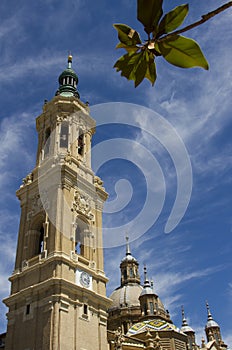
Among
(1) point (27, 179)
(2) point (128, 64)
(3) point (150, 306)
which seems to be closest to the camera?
(2) point (128, 64)

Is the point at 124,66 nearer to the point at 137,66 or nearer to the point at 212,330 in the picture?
the point at 137,66

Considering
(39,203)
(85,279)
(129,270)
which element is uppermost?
(129,270)

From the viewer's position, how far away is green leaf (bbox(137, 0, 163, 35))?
1968mm

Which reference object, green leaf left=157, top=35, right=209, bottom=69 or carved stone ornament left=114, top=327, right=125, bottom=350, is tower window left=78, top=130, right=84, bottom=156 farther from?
green leaf left=157, top=35, right=209, bottom=69

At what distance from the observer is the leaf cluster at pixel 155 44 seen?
6.50ft

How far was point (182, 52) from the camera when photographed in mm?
2021

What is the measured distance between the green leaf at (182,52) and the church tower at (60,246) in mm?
19652

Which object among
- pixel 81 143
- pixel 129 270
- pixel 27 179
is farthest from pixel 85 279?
pixel 129 270

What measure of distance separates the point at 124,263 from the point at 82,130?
33601 millimetres

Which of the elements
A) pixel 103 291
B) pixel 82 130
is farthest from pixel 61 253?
pixel 82 130

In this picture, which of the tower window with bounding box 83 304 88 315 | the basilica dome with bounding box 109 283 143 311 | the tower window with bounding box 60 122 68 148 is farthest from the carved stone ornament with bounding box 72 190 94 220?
the basilica dome with bounding box 109 283 143 311

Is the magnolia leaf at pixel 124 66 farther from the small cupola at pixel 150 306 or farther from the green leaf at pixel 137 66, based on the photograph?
the small cupola at pixel 150 306

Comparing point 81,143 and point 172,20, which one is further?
point 81,143

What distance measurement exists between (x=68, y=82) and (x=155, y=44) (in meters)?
33.1
